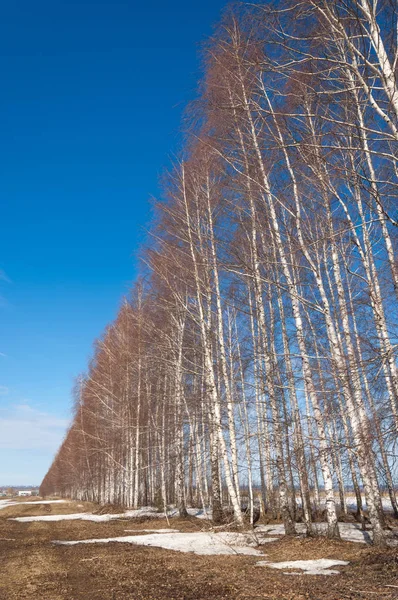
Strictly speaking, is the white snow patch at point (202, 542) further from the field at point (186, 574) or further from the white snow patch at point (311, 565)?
the white snow patch at point (311, 565)

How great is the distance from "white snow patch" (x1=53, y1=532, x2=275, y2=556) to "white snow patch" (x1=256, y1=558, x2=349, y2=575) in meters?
1.39

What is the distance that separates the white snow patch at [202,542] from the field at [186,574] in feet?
1.34

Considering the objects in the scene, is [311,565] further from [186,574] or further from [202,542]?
[202,542]

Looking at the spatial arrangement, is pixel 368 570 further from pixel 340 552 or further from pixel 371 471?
pixel 371 471

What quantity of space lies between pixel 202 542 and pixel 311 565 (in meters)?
4.16

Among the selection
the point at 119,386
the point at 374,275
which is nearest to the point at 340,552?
the point at 374,275

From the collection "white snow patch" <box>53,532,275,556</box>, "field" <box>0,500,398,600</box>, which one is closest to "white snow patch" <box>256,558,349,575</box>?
"field" <box>0,500,398,600</box>

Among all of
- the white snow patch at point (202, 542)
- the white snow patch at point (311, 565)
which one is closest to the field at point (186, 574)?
the white snow patch at point (311, 565)

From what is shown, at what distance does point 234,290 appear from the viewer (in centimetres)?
1409

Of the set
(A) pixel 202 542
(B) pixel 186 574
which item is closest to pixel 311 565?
(B) pixel 186 574

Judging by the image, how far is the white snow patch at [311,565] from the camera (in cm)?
680

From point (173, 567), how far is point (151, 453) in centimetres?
2269

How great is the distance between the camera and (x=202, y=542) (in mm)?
10859

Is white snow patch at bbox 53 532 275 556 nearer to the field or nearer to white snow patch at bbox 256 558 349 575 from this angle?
the field
